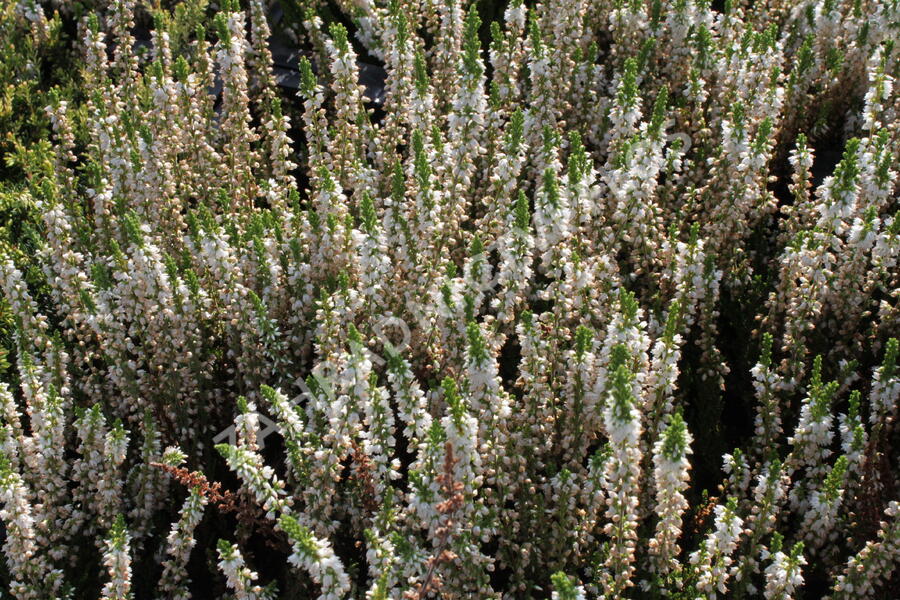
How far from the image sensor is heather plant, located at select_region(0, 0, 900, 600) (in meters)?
3.88

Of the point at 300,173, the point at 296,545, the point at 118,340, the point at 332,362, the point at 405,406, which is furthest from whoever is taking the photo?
the point at 300,173

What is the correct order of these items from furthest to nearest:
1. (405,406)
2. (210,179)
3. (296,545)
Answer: (210,179) → (405,406) → (296,545)

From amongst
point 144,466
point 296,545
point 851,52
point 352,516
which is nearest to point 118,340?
point 144,466

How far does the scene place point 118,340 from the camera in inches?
185

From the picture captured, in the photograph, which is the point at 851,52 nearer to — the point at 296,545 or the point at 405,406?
the point at 405,406

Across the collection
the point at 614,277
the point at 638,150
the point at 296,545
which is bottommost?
the point at 296,545

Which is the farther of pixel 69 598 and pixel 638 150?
pixel 638 150

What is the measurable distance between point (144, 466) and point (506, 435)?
69.2 inches

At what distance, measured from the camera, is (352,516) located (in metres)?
4.25

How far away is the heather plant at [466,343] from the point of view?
3.88m

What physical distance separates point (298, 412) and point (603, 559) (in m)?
1.49

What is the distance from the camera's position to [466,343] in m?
4.32

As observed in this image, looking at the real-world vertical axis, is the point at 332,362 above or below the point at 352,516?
above

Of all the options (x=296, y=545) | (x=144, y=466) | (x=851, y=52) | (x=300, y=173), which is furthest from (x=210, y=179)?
(x=851, y=52)
